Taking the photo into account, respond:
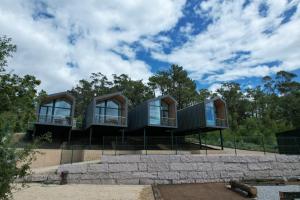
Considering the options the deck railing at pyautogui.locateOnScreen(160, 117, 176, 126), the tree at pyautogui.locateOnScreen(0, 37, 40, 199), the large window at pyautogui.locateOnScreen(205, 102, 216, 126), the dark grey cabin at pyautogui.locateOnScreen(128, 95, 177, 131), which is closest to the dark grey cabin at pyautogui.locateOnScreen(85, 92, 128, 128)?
the dark grey cabin at pyautogui.locateOnScreen(128, 95, 177, 131)

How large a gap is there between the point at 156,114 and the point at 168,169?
11.7 meters

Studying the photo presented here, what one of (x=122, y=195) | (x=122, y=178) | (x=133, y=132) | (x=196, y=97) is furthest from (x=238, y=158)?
(x=196, y=97)

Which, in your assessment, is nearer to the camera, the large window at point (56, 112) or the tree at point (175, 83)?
the large window at point (56, 112)

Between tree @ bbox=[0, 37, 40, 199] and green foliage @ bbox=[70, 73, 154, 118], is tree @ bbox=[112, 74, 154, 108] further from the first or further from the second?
tree @ bbox=[0, 37, 40, 199]

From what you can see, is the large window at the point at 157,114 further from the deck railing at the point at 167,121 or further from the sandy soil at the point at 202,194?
the sandy soil at the point at 202,194

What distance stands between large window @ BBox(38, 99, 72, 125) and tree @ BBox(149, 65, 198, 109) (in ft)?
71.6

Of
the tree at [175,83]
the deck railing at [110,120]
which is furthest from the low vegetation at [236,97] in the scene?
the deck railing at [110,120]

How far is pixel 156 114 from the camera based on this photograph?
2350cm

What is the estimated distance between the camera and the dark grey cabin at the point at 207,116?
76.1 feet

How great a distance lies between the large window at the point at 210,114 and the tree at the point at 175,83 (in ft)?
58.4

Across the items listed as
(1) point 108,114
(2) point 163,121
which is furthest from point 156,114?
(1) point 108,114

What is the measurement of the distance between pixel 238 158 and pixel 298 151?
6442mm

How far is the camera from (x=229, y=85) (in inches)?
2098

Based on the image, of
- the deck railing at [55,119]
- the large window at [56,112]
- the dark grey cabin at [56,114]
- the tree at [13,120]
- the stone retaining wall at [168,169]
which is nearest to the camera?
the tree at [13,120]
